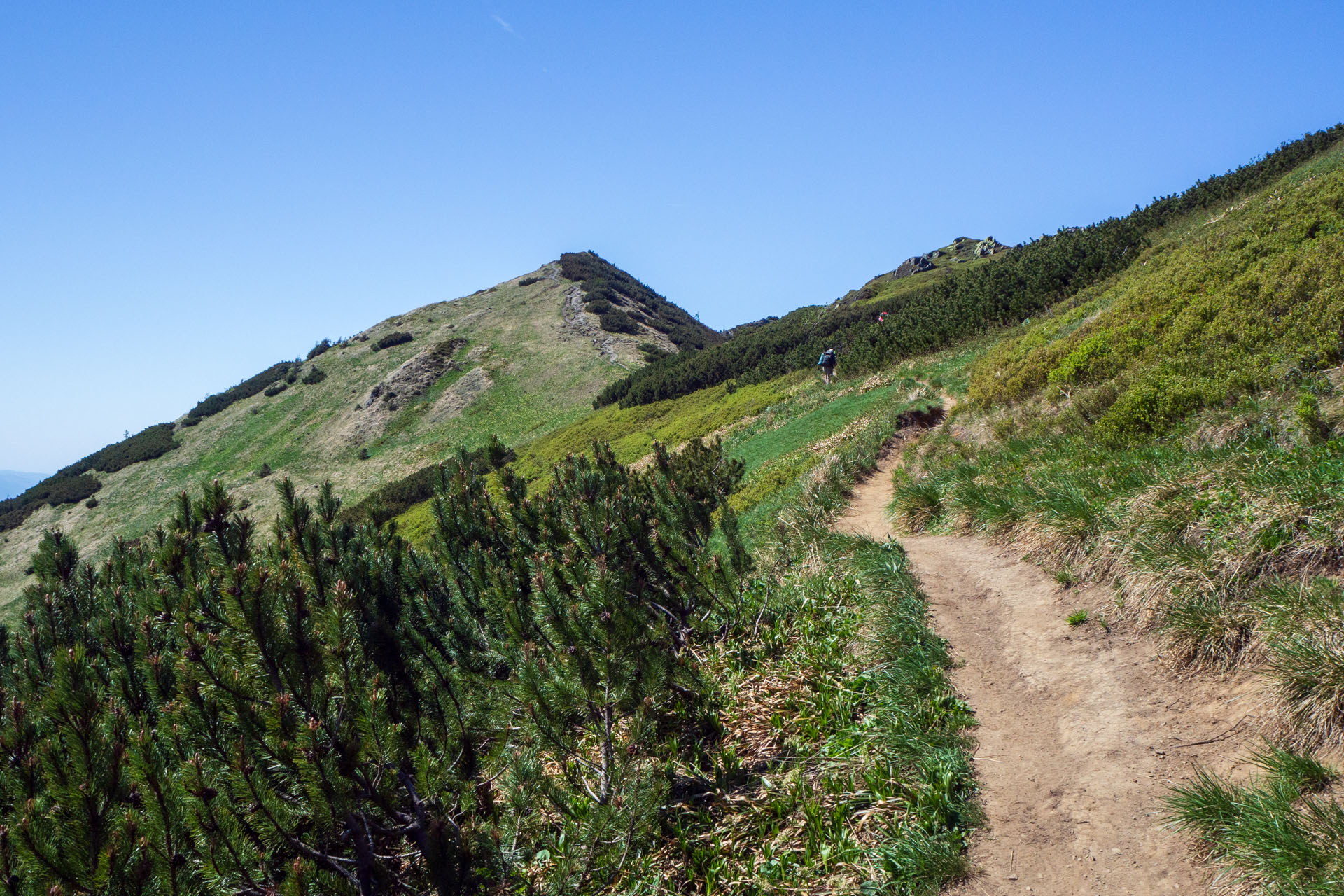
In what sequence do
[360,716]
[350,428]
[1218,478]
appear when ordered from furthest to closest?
1. [350,428]
2. [1218,478]
3. [360,716]

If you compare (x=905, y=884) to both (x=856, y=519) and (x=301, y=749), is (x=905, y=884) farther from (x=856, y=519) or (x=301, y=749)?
(x=856, y=519)

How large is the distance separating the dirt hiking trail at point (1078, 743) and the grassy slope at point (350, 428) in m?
41.3

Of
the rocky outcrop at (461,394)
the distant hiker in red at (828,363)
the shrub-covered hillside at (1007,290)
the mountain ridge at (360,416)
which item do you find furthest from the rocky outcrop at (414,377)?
the distant hiker in red at (828,363)

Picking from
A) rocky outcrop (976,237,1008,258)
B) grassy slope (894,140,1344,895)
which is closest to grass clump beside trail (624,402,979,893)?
grassy slope (894,140,1344,895)

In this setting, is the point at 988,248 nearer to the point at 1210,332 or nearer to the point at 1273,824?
the point at 1210,332

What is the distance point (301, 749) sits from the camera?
9.29 ft

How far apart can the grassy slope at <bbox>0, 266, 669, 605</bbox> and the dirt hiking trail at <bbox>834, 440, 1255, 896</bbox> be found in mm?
41282

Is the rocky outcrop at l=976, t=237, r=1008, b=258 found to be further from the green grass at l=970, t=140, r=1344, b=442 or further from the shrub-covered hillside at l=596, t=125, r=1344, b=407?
the green grass at l=970, t=140, r=1344, b=442

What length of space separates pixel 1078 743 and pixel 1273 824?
122 cm

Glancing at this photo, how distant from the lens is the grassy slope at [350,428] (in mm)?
45156

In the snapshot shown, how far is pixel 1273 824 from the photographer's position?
2.73 m

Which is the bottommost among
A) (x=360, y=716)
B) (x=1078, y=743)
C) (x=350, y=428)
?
(x=1078, y=743)

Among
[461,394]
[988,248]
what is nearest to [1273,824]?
[461,394]

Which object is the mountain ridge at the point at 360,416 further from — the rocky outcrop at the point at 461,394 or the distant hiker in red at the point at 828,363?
the distant hiker in red at the point at 828,363
